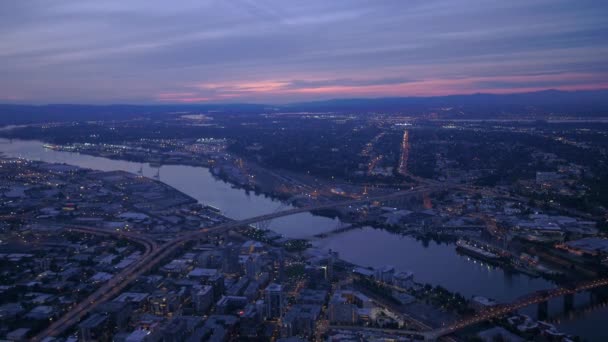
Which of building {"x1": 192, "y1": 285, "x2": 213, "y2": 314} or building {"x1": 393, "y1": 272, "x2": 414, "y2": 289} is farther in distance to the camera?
building {"x1": 393, "y1": 272, "x2": 414, "y2": 289}

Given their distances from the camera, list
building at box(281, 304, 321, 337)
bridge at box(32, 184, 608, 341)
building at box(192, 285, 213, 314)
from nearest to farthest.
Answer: building at box(281, 304, 321, 337)
bridge at box(32, 184, 608, 341)
building at box(192, 285, 213, 314)

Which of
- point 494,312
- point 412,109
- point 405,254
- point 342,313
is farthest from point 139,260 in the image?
point 412,109

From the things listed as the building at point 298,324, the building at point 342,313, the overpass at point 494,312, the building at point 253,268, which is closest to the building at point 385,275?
the building at point 342,313

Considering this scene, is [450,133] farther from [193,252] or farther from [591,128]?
[193,252]

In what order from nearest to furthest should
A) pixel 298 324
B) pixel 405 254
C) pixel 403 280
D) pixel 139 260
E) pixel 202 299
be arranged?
pixel 298 324
pixel 202 299
pixel 403 280
pixel 139 260
pixel 405 254

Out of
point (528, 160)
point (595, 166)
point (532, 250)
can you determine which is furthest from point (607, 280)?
point (528, 160)

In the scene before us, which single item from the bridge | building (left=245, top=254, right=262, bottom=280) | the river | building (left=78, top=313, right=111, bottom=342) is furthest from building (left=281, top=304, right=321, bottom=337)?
the river

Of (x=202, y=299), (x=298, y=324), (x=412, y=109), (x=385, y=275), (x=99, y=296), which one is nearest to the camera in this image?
(x=298, y=324)

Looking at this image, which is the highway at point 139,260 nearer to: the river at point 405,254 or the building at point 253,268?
the river at point 405,254

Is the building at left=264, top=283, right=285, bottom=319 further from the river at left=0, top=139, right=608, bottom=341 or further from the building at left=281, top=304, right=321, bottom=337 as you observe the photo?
the river at left=0, top=139, right=608, bottom=341

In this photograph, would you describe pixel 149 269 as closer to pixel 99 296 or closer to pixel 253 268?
pixel 99 296
